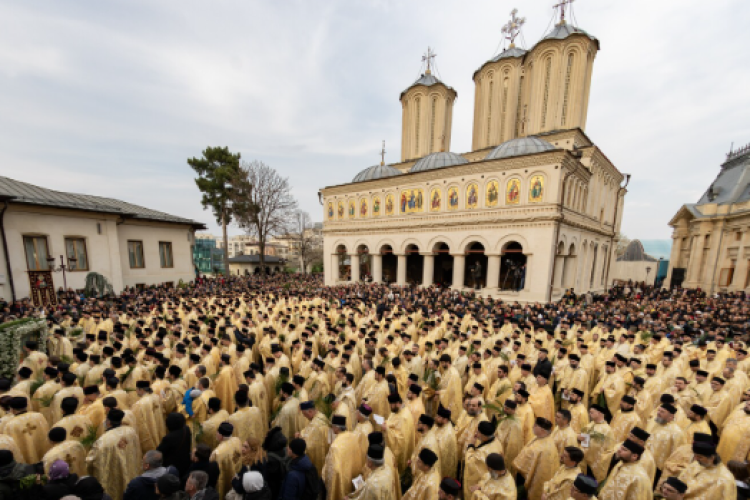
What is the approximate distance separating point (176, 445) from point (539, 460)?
4664 mm

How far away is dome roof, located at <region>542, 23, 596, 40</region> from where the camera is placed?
2278 centimetres

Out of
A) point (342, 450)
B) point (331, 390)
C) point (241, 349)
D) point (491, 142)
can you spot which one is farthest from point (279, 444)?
point (491, 142)

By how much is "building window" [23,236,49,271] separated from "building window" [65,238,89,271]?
872 millimetres

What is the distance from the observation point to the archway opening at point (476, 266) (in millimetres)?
22406

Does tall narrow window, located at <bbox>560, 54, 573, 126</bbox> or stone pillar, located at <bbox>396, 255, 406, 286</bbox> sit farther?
stone pillar, located at <bbox>396, 255, 406, 286</bbox>

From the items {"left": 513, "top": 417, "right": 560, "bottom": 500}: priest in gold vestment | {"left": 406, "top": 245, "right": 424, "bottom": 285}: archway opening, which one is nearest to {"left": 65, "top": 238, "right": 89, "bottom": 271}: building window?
{"left": 513, "top": 417, "right": 560, "bottom": 500}: priest in gold vestment

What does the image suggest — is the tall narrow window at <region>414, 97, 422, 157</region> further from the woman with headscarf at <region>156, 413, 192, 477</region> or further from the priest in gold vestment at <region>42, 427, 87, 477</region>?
the priest in gold vestment at <region>42, 427, 87, 477</region>

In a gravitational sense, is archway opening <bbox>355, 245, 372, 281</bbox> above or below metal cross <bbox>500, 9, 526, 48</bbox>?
below

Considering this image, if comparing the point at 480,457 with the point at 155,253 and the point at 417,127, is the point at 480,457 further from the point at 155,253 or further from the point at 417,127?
the point at 417,127

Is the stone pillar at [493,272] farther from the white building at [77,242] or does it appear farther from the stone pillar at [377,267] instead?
the white building at [77,242]

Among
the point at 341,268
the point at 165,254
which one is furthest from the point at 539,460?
the point at 341,268

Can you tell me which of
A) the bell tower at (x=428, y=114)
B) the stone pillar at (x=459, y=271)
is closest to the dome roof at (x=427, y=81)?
the bell tower at (x=428, y=114)

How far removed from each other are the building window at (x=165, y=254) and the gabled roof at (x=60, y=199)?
5.96ft

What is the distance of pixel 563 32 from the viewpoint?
2375 centimetres
